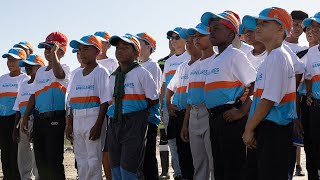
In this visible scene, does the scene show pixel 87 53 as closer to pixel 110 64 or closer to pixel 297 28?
pixel 110 64

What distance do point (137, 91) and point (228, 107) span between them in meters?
1.46

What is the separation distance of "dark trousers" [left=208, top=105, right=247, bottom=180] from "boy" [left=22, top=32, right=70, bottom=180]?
2.70 metres

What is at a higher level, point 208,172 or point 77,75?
point 77,75

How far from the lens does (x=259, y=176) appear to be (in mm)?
4770

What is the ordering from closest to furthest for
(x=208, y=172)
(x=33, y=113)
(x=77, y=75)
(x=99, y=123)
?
(x=208, y=172)
(x=99, y=123)
(x=77, y=75)
(x=33, y=113)

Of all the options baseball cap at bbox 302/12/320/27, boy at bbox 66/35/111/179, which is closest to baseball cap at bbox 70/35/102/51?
boy at bbox 66/35/111/179

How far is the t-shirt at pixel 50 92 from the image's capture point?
298 inches

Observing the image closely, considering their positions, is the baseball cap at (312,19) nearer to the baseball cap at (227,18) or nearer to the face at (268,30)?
the baseball cap at (227,18)

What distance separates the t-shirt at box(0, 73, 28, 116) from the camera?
29.1 ft

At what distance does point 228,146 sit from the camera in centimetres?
561

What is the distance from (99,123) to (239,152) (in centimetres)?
205

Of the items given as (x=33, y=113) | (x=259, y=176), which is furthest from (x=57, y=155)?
(x=259, y=176)

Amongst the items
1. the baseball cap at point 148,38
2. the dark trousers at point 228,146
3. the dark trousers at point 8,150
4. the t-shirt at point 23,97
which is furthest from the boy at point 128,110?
the dark trousers at point 8,150

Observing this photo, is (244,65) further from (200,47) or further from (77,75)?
(77,75)
